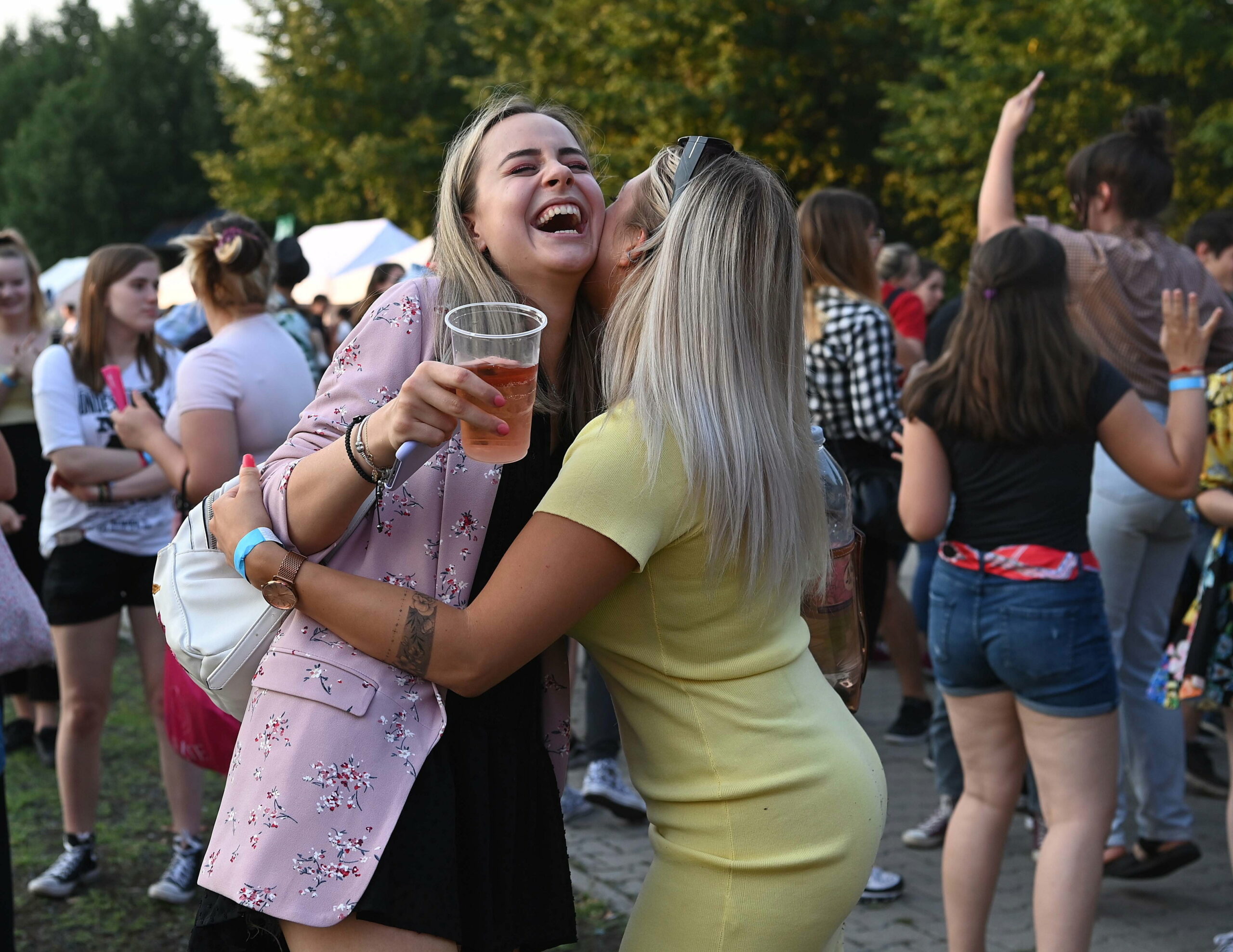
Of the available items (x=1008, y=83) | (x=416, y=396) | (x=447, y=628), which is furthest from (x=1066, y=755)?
(x=1008, y=83)

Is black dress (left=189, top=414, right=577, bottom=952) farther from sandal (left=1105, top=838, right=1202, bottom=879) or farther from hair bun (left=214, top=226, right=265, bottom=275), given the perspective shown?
sandal (left=1105, top=838, right=1202, bottom=879)

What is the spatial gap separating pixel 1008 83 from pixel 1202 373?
51.6 feet

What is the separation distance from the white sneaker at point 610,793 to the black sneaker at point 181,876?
1519mm

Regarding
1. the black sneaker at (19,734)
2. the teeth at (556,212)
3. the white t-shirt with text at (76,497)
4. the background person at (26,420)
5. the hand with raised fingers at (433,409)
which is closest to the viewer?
the hand with raised fingers at (433,409)

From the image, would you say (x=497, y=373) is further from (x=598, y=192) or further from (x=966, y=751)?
(x=966, y=751)

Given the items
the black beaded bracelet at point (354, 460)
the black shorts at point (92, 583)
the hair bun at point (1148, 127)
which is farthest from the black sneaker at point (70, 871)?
the hair bun at point (1148, 127)

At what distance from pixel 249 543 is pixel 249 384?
228cm

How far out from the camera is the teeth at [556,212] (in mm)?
2109

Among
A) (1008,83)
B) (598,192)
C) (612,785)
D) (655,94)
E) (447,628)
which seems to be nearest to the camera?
(447,628)

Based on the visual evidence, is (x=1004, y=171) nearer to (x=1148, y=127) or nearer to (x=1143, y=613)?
(x=1148, y=127)

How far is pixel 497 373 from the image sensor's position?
1688mm

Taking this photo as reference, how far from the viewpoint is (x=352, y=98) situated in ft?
94.0

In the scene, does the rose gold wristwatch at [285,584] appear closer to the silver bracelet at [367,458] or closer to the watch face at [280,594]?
the watch face at [280,594]

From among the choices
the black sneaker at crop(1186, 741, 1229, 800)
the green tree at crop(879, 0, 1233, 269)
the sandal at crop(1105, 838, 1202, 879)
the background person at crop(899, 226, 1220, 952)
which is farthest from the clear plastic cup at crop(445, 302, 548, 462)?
the green tree at crop(879, 0, 1233, 269)
